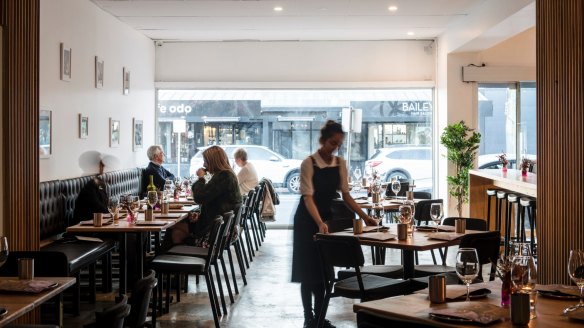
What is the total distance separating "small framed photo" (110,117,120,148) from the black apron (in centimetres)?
595

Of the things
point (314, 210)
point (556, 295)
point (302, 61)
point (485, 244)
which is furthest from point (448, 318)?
point (302, 61)

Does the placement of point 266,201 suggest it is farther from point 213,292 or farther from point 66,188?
point 213,292

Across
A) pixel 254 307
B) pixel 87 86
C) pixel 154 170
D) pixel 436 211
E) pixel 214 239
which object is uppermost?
pixel 87 86

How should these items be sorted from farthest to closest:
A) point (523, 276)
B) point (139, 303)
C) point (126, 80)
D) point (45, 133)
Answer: point (126, 80)
point (45, 133)
point (139, 303)
point (523, 276)

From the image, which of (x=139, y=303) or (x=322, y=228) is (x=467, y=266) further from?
(x=322, y=228)

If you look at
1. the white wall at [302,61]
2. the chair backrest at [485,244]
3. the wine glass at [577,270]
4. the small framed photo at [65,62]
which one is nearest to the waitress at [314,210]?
the chair backrest at [485,244]

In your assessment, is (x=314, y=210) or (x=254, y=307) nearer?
(x=314, y=210)

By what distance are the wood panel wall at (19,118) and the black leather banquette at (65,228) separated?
0.82 m

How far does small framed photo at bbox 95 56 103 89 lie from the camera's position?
426 inches

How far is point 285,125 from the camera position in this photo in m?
15.1

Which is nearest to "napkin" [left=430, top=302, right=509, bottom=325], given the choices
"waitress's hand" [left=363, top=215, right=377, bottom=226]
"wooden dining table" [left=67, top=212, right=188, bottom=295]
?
"waitress's hand" [left=363, top=215, right=377, bottom=226]

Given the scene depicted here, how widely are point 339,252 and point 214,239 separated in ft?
5.14

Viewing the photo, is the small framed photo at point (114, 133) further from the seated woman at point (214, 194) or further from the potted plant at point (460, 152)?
the potted plant at point (460, 152)

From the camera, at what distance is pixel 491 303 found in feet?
10.9
